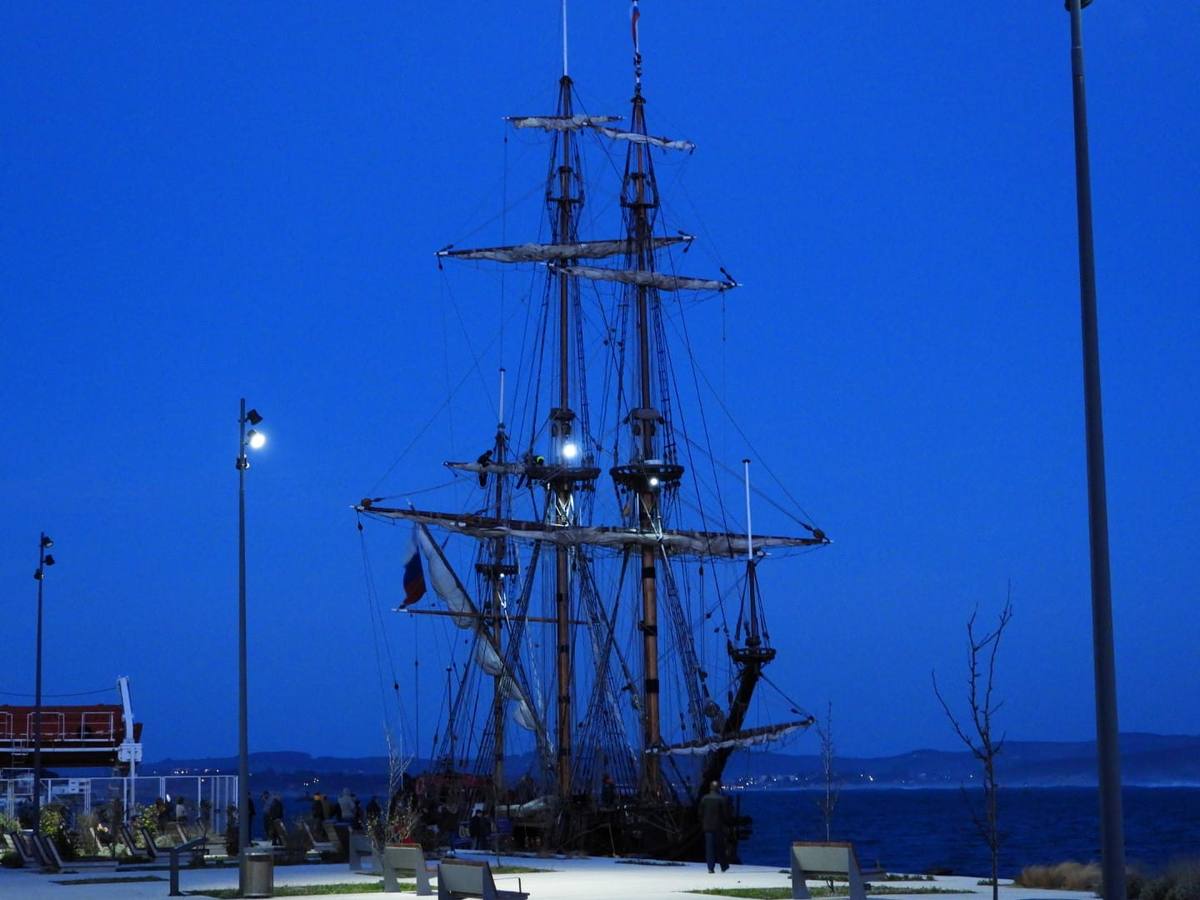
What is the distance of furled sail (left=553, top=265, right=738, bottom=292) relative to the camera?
61.3 meters

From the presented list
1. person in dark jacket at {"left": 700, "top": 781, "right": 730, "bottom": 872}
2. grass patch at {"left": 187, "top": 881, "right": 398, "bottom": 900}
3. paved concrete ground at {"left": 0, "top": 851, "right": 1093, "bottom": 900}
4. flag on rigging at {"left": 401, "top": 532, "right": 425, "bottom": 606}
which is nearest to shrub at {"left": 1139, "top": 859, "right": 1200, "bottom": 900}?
paved concrete ground at {"left": 0, "top": 851, "right": 1093, "bottom": 900}

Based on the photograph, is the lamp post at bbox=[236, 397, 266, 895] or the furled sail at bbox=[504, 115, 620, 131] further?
the furled sail at bbox=[504, 115, 620, 131]

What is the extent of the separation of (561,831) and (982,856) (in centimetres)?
5065

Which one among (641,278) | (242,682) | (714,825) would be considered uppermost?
(641,278)

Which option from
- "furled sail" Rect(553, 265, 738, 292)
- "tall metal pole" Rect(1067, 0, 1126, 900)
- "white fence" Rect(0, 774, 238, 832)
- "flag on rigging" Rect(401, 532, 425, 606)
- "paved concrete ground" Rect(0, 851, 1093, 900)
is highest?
"furled sail" Rect(553, 265, 738, 292)

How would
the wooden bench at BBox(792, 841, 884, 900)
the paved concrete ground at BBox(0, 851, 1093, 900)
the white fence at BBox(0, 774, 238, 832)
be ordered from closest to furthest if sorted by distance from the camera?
the wooden bench at BBox(792, 841, 884, 900) < the paved concrete ground at BBox(0, 851, 1093, 900) < the white fence at BBox(0, 774, 238, 832)

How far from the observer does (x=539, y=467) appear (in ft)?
210

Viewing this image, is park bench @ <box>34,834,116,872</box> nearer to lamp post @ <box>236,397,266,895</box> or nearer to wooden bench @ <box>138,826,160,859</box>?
wooden bench @ <box>138,826,160,859</box>

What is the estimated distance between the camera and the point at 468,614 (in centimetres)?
6581

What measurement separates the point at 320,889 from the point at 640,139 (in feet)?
128

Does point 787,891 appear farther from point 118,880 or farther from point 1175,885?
point 118,880

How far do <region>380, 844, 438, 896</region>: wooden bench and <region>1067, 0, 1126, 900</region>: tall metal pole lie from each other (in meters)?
13.6

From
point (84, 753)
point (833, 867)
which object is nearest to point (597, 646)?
point (84, 753)

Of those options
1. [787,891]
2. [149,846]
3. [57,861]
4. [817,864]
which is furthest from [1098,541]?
[149,846]
